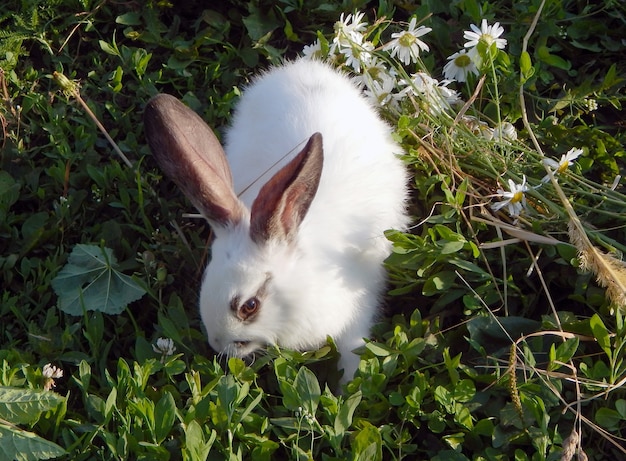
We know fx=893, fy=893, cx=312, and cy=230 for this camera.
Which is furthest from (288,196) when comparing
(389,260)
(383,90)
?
(383,90)

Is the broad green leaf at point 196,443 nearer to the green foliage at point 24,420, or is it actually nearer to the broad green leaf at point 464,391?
the green foliage at point 24,420

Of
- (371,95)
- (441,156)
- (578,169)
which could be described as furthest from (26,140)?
(578,169)

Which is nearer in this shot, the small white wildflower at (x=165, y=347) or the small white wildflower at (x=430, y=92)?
the small white wildflower at (x=165, y=347)

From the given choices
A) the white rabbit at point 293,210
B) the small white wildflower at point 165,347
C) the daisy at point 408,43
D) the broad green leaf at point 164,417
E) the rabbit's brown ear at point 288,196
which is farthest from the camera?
the daisy at point 408,43

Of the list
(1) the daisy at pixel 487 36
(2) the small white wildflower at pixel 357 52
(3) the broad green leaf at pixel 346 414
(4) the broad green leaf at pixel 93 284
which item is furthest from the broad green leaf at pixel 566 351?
(4) the broad green leaf at pixel 93 284

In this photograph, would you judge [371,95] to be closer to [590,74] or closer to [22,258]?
[590,74]

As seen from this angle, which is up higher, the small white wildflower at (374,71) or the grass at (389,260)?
the small white wildflower at (374,71)
